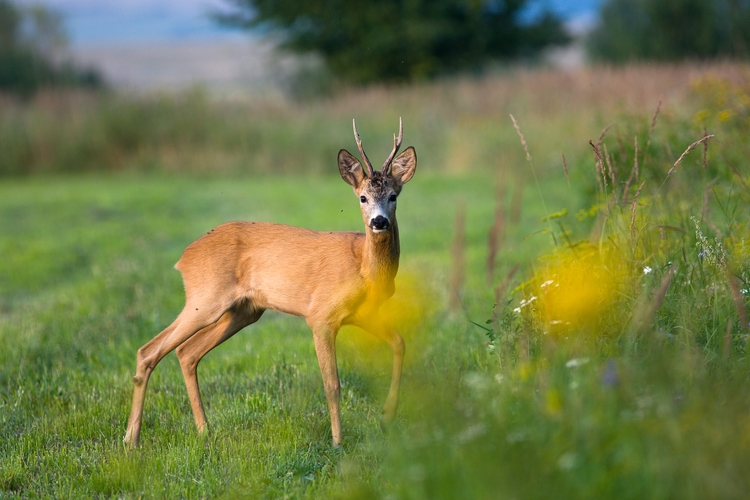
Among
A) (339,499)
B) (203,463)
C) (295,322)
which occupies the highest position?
(339,499)

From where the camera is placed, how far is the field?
8.75ft

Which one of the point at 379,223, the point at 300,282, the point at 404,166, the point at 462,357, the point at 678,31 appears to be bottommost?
the point at 678,31

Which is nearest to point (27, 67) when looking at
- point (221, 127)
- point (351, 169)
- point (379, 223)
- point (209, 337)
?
point (221, 127)

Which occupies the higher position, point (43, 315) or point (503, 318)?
point (503, 318)

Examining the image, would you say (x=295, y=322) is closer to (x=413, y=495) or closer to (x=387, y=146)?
(x=413, y=495)

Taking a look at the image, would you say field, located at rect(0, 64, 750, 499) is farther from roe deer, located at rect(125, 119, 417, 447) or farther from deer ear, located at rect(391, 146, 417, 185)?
deer ear, located at rect(391, 146, 417, 185)

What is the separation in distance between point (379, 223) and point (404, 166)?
60 cm

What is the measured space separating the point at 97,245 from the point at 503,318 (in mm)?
7811

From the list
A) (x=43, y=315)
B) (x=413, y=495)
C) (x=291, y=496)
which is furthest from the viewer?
(x=43, y=315)

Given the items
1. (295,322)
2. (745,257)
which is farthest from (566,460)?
(295,322)

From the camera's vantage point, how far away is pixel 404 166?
4.68m

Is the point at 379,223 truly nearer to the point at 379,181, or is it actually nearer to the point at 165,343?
the point at 379,181

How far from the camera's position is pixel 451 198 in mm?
13953

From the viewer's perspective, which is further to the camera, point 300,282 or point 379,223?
point 300,282
